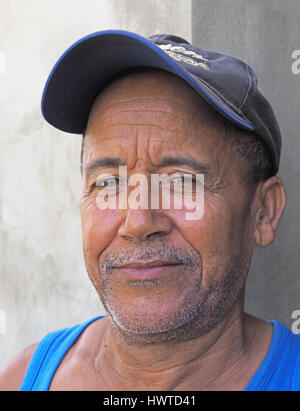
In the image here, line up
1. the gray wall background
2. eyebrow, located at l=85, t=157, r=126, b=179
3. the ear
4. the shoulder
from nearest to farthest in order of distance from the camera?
eyebrow, located at l=85, t=157, r=126, b=179 → the ear → the shoulder → the gray wall background

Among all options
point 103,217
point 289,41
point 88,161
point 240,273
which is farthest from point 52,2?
point 240,273

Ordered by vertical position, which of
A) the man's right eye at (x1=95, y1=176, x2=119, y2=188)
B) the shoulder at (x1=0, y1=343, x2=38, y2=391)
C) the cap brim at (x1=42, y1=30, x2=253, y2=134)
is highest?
the cap brim at (x1=42, y1=30, x2=253, y2=134)

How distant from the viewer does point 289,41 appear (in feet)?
6.02

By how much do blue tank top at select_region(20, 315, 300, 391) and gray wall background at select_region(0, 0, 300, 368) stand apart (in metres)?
0.46

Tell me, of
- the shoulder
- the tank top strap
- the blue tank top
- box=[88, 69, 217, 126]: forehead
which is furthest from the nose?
the shoulder

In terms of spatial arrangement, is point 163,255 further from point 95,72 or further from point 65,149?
point 65,149

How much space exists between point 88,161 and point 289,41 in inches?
36.2

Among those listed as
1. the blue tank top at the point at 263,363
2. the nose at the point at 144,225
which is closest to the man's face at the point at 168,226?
the nose at the point at 144,225

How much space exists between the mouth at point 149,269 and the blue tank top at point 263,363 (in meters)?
0.38

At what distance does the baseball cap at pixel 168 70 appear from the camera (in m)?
1.26

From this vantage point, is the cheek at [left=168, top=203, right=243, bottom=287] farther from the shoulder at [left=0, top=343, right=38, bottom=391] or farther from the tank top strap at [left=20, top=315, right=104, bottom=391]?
the shoulder at [left=0, top=343, right=38, bottom=391]

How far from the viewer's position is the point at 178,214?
1290 mm

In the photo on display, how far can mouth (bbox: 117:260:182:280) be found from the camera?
50.4 inches

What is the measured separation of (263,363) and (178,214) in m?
0.47
